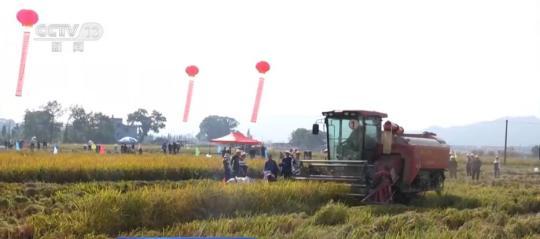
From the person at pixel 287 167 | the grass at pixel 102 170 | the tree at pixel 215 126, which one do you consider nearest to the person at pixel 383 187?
the person at pixel 287 167

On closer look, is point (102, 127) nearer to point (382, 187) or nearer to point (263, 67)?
point (263, 67)

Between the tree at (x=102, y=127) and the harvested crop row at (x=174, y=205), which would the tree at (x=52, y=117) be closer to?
the tree at (x=102, y=127)

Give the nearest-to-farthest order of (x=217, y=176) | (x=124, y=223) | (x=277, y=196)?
(x=124, y=223) < (x=277, y=196) < (x=217, y=176)

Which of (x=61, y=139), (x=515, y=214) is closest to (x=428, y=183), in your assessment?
(x=515, y=214)

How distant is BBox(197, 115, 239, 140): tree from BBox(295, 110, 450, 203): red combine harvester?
337ft

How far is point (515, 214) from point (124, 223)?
8.06m

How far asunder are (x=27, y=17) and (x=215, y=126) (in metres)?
105

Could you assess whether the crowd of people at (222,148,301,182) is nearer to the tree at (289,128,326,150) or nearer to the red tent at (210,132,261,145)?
the red tent at (210,132,261,145)

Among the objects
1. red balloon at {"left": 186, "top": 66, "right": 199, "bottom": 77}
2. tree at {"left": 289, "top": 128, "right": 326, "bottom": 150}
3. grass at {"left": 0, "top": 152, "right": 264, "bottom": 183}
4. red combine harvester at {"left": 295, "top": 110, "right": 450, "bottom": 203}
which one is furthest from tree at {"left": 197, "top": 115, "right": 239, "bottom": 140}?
red combine harvester at {"left": 295, "top": 110, "right": 450, "bottom": 203}

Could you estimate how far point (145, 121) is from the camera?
317 ft

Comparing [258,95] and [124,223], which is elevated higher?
[258,95]

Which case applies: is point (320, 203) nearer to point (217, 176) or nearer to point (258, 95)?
point (217, 176)

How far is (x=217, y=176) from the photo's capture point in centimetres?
2055

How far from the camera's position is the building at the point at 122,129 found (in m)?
91.9
